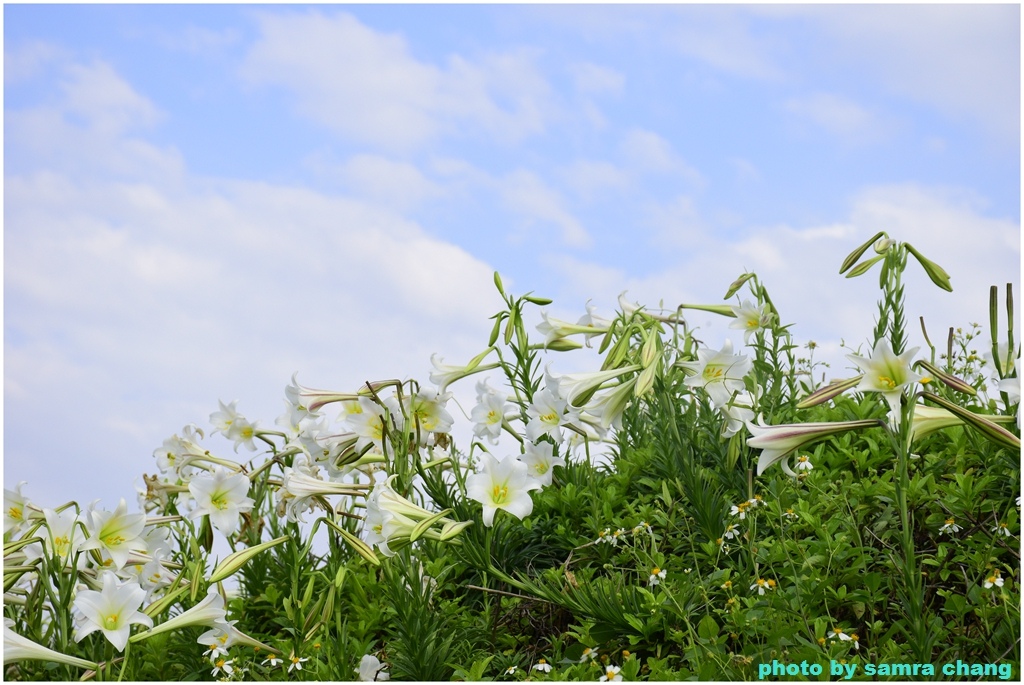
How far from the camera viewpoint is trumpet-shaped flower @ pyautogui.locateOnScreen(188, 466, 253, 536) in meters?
2.96

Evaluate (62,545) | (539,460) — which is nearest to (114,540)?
(62,545)

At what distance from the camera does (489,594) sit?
10.4 feet

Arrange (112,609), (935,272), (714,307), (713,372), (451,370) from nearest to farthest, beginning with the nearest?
1. (112,609)
2. (713,372)
3. (451,370)
4. (935,272)
5. (714,307)

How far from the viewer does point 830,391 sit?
217 centimetres

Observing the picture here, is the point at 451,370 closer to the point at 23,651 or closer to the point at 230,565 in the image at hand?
the point at 230,565

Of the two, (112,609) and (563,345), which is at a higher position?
(563,345)

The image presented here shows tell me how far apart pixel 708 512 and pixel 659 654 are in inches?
24.6

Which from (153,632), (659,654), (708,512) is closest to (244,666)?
(153,632)

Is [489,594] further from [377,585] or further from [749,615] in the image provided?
[749,615]

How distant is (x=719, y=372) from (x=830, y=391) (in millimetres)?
683

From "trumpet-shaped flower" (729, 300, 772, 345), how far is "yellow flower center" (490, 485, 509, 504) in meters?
1.56

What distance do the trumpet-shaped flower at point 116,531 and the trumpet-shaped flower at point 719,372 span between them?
6.28ft

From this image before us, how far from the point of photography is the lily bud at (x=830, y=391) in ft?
6.88

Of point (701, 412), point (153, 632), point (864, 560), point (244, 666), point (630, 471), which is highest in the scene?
point (701, 412)
